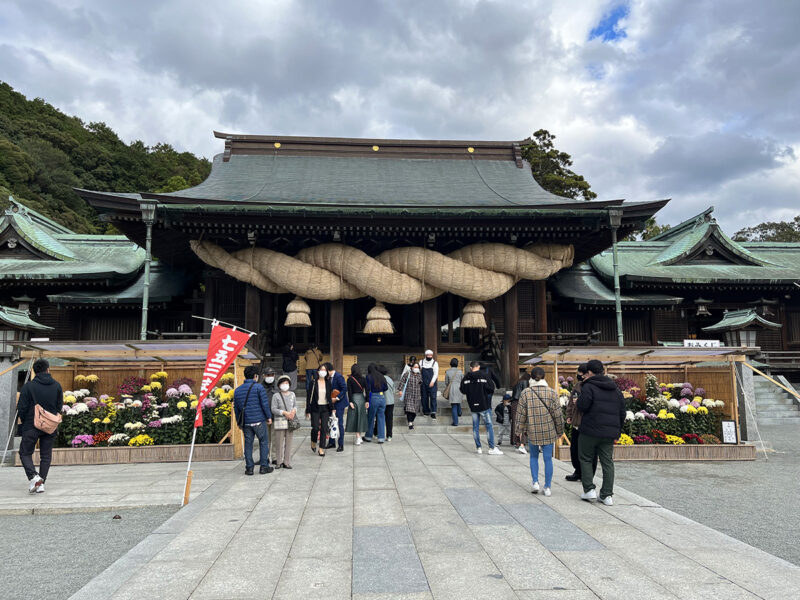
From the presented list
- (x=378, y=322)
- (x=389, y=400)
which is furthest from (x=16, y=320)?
(x=389, y=400)

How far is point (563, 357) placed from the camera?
9.49 metres

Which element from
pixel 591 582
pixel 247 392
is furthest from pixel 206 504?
pixel 591 582

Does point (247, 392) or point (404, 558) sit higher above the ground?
point (247, 392)

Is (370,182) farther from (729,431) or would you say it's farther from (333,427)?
(729,431)

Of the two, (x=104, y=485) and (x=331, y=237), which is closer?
(x=104, y=485)

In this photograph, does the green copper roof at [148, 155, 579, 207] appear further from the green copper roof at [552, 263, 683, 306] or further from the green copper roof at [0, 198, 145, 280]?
the green copper roof at [0, 198, 145, 280]

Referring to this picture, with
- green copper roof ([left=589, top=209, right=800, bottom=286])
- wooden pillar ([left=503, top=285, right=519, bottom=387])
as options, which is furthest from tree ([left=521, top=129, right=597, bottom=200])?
wooden pillar ([left=503, top=285, right=519, bottom=387])

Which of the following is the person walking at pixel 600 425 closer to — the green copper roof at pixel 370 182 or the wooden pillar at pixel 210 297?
the green copper roof at pixel 370 182

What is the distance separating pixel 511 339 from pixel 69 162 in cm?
5007

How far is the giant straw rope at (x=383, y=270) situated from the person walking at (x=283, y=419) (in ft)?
22.4

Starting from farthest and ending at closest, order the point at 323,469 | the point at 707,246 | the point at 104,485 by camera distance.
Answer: the point at 707,246
the point at 323,469
the point at 104,485

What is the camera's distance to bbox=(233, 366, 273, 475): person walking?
295 inches

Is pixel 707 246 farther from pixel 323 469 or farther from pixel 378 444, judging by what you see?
pixel 323 469

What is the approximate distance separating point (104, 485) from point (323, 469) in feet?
10.0
